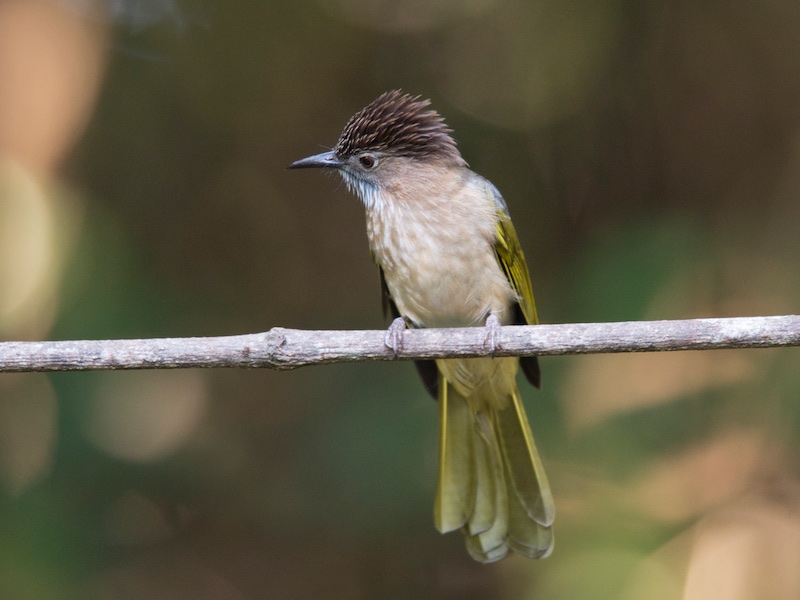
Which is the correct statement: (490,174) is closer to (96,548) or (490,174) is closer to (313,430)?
(313,430)

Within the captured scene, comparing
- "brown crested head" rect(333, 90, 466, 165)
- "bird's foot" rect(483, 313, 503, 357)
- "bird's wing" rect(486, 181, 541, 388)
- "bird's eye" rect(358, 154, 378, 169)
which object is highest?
"brown crested head" rect(333, 90, 466, 165)

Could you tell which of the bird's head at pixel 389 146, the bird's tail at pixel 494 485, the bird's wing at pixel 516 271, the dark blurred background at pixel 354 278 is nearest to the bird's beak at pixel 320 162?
the bird's head at pixel 389 146

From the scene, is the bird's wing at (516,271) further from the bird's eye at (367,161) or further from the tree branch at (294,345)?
the tree branch at (294,345)

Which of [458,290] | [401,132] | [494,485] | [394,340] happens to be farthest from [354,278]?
[394,340]

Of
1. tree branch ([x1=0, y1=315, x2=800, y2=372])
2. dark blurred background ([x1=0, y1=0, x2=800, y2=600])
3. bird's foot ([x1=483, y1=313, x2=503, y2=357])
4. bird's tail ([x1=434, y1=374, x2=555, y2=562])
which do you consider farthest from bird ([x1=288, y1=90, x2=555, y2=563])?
tree branch ([x1=0, y1=315, x2=800, y2=372])

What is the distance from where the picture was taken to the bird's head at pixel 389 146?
3742mm

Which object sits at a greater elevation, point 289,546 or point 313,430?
point 313,430

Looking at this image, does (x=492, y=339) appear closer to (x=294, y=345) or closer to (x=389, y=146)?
(x=294, y=345)

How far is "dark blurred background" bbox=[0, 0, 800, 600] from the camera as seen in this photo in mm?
3588

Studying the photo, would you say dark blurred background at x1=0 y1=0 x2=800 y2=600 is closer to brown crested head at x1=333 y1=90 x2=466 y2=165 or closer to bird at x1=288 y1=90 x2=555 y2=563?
bird at x1=288 y1=90 x2=555 y2=563

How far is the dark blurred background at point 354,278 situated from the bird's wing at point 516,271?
0.18 m

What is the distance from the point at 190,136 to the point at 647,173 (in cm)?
233

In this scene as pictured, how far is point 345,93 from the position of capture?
4746 millimetres

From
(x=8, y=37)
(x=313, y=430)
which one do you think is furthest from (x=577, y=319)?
(x=8, y=37)
